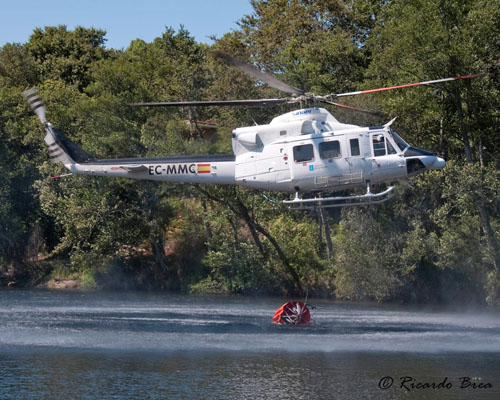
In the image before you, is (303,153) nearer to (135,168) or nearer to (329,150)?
(329,150)

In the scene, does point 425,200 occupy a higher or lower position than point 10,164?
lower

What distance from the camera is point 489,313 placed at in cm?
3716

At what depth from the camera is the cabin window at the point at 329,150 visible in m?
27.0

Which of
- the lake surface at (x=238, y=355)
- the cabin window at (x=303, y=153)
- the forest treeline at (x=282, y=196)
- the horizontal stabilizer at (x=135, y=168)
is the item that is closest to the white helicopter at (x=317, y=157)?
the cabin window at (x=303, y=153)

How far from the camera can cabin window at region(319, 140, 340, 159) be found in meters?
27.0

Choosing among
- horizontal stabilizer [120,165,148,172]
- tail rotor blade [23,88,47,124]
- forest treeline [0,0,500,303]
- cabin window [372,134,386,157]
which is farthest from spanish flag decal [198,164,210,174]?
forest treeline [0,0,500,303]

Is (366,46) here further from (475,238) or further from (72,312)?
(72,312)

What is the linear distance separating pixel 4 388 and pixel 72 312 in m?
14.9

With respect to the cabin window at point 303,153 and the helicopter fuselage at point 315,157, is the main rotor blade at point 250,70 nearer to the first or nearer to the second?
the helicopter fuselage at point 315,157

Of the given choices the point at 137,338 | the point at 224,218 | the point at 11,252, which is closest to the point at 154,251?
the point at 224,218

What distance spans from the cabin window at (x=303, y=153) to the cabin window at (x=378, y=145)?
238 centimetres

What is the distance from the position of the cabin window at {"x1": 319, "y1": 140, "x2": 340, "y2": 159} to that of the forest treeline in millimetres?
12907
